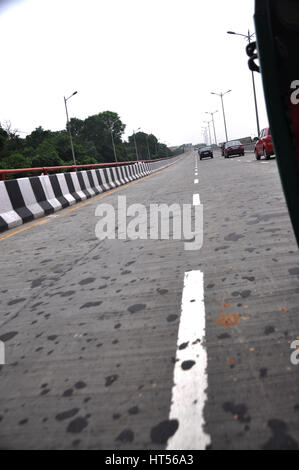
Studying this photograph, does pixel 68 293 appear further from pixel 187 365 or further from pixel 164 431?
pixel 164 431

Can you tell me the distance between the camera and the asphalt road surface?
155 cm

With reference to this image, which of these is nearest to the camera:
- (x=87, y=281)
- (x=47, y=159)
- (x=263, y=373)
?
(x=263, y=373)

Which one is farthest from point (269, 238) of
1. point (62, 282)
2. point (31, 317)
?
point (31, 317)

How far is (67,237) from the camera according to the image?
588cm

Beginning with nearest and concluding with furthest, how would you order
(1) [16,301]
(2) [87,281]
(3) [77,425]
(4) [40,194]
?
(3) [77,425] < (1) [16,301] < (2) [87,281] < (4) [40,194]

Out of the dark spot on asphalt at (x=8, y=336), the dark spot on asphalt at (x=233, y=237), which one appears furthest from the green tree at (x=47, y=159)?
the dark spot on asphalt at (x=8, y=336)

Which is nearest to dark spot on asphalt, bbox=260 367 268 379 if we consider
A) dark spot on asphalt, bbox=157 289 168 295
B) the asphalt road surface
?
the asphalt road surface

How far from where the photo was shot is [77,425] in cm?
163

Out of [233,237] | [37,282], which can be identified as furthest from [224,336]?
[233,237]

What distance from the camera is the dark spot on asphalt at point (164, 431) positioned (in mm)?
1482

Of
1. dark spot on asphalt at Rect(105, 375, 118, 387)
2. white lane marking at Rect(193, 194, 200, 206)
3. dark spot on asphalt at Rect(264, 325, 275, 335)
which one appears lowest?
dark spot on asphalt at Rect(264, 325, 275, 335)

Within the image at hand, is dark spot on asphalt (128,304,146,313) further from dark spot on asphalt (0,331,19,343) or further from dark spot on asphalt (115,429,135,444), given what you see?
dark spot on asphalt (115,429,135,444)

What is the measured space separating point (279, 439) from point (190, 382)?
49 centimetres

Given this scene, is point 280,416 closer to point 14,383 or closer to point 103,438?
point 103,438
